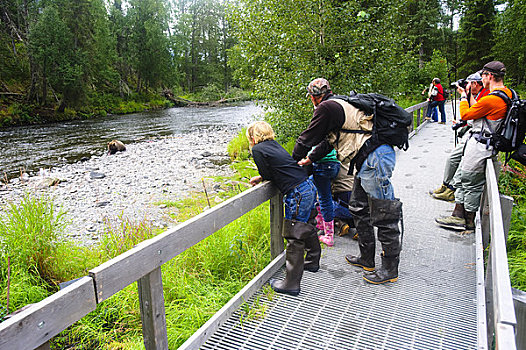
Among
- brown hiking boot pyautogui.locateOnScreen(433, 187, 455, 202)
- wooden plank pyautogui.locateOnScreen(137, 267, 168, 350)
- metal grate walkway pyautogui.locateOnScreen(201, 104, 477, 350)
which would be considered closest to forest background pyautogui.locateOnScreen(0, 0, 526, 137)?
brown hiking boot pyautogui.locateOnScreen(433, 187, 455, 202)

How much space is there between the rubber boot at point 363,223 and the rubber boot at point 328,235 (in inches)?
24.9

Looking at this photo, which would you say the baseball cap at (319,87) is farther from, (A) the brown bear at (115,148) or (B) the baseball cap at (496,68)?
(A) the brown bear at (115,148)

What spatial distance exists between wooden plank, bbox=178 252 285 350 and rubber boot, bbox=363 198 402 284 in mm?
856

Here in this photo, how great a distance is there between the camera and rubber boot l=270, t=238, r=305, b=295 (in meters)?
3.35

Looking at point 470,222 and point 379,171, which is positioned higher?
point 379,171

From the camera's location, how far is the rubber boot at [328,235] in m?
4.34

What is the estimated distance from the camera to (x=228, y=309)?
118 inches

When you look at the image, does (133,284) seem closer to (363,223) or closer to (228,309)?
(228,309)

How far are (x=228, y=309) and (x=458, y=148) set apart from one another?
12.7 feet

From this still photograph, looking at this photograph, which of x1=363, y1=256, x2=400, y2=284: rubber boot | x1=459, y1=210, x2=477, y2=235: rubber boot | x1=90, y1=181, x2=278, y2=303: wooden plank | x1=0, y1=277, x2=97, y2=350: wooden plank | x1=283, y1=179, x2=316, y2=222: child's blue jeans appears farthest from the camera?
x1=459, y1=210, x2=477, y2=235: rubber boot

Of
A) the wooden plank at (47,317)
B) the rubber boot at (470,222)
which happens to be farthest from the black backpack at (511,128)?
the wooden plank at (47,317)

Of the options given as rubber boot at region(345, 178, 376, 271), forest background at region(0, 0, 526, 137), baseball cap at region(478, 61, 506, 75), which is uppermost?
forest background at region(0, 0, 526, 137)

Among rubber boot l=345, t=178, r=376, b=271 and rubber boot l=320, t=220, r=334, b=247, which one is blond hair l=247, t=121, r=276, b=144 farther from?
rubber boot l=320, t=220, r=334, b=247

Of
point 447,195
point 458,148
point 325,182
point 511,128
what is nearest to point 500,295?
point 325,182
